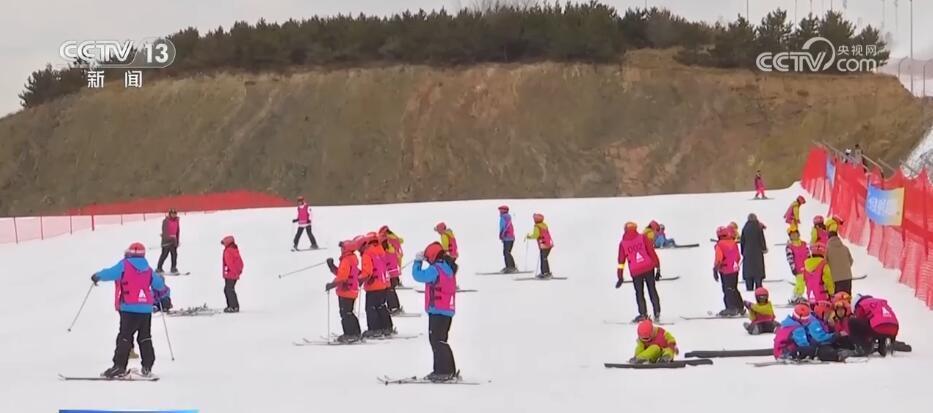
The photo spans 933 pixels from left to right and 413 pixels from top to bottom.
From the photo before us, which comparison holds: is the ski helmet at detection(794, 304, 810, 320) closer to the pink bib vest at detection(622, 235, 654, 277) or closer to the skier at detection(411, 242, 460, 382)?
the skier at detection(411, 242, 460, 382)

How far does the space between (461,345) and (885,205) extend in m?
9.45

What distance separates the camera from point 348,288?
1734 centimetres

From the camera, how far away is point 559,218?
37688mm

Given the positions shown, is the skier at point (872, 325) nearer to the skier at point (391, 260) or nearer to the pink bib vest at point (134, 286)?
the skier at point (391, 260)

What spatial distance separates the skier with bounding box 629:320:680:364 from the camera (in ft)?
48.6

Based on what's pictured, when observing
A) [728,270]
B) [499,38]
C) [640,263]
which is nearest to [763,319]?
[728,270]

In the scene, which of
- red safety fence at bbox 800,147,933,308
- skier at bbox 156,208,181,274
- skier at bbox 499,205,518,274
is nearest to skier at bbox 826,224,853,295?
red safety fence at bbox 800,147,933,308

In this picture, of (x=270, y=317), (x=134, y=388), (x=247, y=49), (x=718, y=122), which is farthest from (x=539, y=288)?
(x=247, y=49)

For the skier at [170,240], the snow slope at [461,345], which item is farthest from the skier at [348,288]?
the skier at [170,240]

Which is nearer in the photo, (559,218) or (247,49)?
(559,218)

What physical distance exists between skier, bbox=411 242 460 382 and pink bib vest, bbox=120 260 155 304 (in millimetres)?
2899

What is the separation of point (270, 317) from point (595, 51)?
204 feet

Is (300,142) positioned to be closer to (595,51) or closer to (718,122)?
(595,51)

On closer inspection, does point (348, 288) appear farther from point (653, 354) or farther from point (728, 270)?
point (728, 270)
